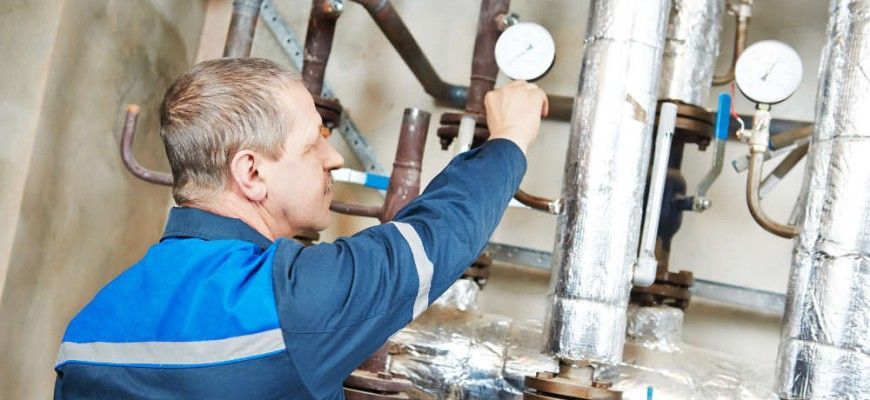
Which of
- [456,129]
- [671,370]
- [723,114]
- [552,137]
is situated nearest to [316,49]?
[456,129]

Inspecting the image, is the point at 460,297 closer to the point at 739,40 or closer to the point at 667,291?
the point at 667,291

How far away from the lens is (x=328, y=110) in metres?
1.92

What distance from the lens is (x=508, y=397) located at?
1720mm

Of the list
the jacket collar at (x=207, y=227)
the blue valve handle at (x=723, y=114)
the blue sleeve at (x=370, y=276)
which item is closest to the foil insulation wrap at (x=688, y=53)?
the blue valve handle at (x=723, y=114)

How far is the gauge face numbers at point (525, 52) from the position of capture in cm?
160

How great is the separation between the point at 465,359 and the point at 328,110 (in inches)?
22.5

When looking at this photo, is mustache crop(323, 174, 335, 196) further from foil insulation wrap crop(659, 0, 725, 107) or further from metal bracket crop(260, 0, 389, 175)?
metal bracket crop(260, 0, 389, 175)

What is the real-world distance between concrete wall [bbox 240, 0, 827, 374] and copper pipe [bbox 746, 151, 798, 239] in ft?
1.74

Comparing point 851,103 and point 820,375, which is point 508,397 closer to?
point 820,375

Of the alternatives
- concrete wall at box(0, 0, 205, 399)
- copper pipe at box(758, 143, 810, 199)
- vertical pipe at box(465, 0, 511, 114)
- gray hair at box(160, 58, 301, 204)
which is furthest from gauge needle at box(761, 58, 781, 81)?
concrete wall at box(0, 0, 205, 399)

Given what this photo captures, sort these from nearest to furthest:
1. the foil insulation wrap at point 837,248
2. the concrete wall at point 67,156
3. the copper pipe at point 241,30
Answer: the foil insulation wrap at point 837,248
the concrete wall at point 67,156
the copper pipe at point 241,30

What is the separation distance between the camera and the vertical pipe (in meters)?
1.90

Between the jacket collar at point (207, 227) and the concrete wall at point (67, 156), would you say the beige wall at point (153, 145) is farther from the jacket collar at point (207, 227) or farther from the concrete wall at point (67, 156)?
the jacket collar at point (207, 227)

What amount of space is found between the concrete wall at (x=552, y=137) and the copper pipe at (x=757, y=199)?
530 millimetres
